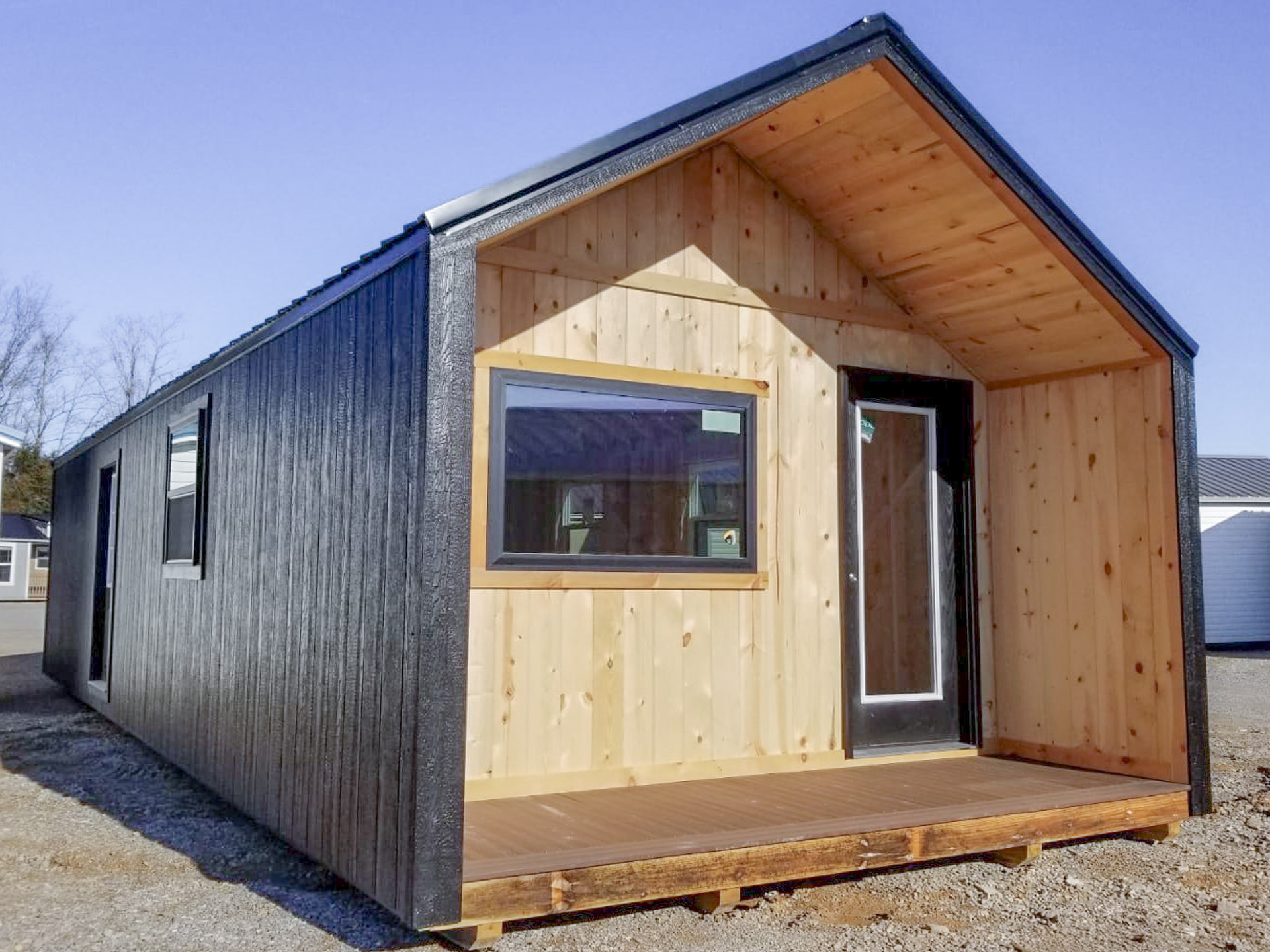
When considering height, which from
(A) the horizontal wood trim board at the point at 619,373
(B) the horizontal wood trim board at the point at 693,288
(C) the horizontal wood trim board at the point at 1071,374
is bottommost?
(A) the horizontal wood trim board at the point at 619,373

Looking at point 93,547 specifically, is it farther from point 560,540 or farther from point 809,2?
point 809,2

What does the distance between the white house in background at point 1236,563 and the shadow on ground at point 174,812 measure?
52.6ft

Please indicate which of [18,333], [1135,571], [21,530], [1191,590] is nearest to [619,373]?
[1135,571]

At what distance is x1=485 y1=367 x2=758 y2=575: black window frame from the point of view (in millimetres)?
4383

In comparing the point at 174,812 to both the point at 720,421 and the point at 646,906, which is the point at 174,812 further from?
the point at 720,421

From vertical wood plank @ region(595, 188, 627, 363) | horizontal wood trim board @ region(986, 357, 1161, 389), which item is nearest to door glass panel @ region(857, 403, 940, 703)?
horizontal wood trim board @ region(986, 357, 1161, 389)

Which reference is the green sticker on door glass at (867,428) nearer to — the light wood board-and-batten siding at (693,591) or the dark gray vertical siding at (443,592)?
the light wood board-and-batten siding at (693,591)

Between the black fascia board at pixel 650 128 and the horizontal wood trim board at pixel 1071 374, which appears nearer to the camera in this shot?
the black fascia board at pixel 650 128

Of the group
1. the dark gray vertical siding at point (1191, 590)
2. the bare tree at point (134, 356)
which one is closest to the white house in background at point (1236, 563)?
the dark gray vertical siding at point (1191, 590)

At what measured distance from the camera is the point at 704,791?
4520 mm

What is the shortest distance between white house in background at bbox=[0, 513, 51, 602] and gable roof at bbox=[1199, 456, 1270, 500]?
27.6m

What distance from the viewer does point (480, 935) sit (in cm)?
312

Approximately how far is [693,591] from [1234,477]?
1828 cm

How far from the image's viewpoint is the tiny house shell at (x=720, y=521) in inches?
137
